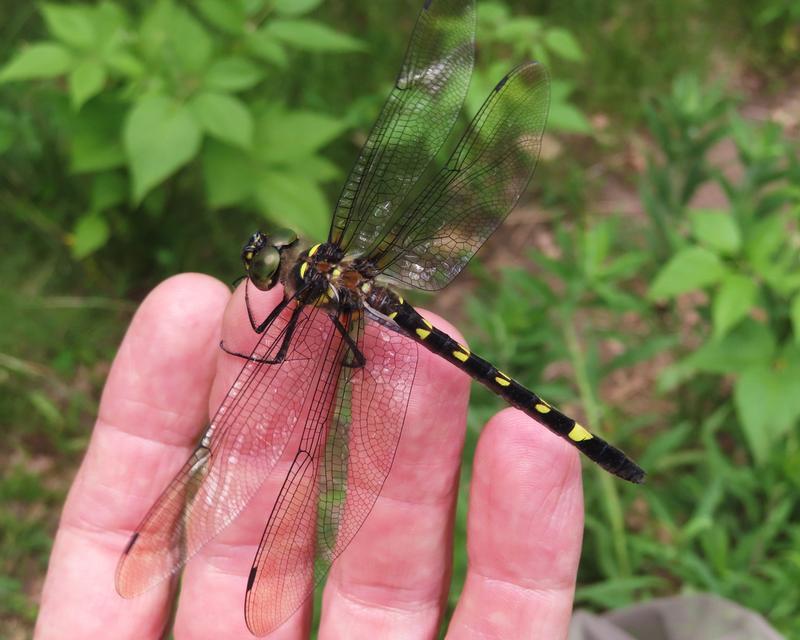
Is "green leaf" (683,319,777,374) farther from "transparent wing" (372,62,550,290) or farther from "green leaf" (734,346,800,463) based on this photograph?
"transparent wing" (372,62,550,290)

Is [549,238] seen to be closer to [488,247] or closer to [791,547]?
[488,247]

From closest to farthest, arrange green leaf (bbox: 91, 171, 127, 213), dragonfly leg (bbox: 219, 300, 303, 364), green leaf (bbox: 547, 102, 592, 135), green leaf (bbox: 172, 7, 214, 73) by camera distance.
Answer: dragonfly leg (bbox: 219, 300, 303, 364), green leaf (bbox: 172, 7, 214, 73), green leaf (bbox: 547, 102, 592, 135), green leaf (bbox: 91, 171, 127, 213)

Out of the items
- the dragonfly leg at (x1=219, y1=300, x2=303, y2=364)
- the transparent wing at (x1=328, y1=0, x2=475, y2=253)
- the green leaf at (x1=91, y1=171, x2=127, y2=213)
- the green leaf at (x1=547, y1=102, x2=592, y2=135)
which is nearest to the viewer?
the dragonfly leg at (x1=219, y1=300, x2=303, y2=364)

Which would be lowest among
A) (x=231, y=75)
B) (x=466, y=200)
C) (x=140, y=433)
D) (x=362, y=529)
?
(x=140, y=433)

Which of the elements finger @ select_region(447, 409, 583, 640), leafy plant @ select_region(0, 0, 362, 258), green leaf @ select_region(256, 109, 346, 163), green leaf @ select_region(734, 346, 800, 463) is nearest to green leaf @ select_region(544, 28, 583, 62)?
leafy plant @ select_region(0, 0, 362, 258)

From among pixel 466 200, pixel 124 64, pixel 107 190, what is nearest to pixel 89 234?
pixel 107 190

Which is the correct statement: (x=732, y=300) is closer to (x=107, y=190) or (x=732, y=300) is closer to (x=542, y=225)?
(x=542, y=225)
